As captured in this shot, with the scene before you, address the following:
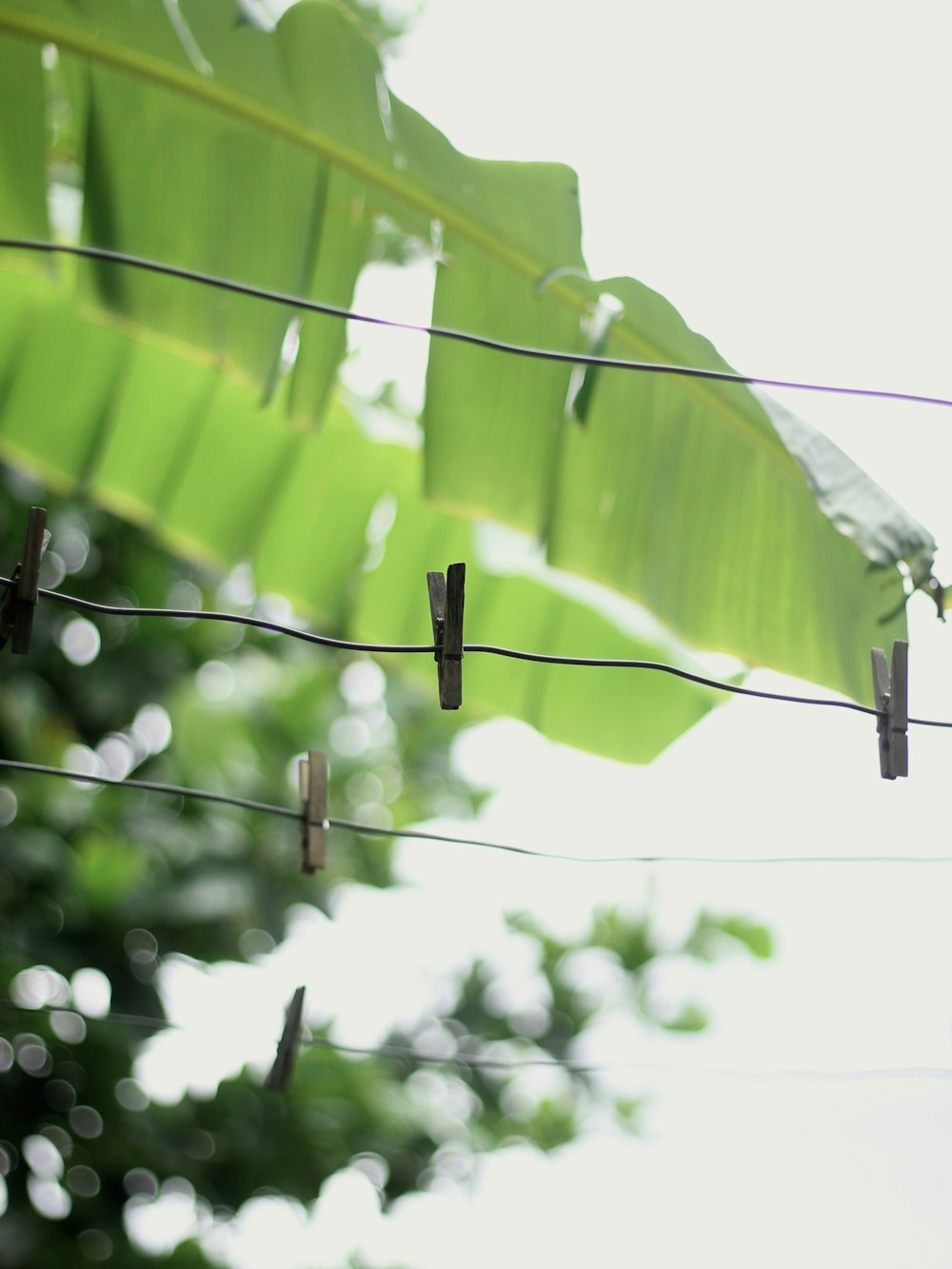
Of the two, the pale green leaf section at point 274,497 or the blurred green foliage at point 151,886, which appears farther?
the blurred green foliage at point 151,886

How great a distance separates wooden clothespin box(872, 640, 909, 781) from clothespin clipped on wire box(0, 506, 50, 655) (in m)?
0.61

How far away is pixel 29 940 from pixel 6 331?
1.19 meters

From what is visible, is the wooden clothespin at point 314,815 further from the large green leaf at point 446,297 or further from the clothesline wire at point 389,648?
the large green leaf at point 446,297

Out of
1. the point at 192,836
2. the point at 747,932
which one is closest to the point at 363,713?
the point at 192,836

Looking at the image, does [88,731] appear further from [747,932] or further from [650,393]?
[747,932]

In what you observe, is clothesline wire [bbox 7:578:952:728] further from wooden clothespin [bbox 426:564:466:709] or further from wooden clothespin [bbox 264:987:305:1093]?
wooden clothespin [bbox 264:987:305:1093]

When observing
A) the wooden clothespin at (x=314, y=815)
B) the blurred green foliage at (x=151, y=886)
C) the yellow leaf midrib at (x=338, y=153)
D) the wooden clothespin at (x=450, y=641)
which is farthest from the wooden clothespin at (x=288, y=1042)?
the blurred green foliage at (x=151, y=886)

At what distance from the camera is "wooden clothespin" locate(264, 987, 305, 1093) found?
0.84 m

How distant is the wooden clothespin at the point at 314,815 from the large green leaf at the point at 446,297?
54 centimetres

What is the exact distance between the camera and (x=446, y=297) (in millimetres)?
1283

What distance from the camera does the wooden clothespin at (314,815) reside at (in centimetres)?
83

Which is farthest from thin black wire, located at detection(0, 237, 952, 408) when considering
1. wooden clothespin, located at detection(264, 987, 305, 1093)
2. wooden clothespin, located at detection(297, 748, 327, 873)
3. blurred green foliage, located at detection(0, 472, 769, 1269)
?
blurred green foliage, located at detection(0, 472, 769, 1269)

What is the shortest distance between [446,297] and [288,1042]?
84 centimetres

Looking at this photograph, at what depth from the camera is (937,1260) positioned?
Answer: 5379 mm
